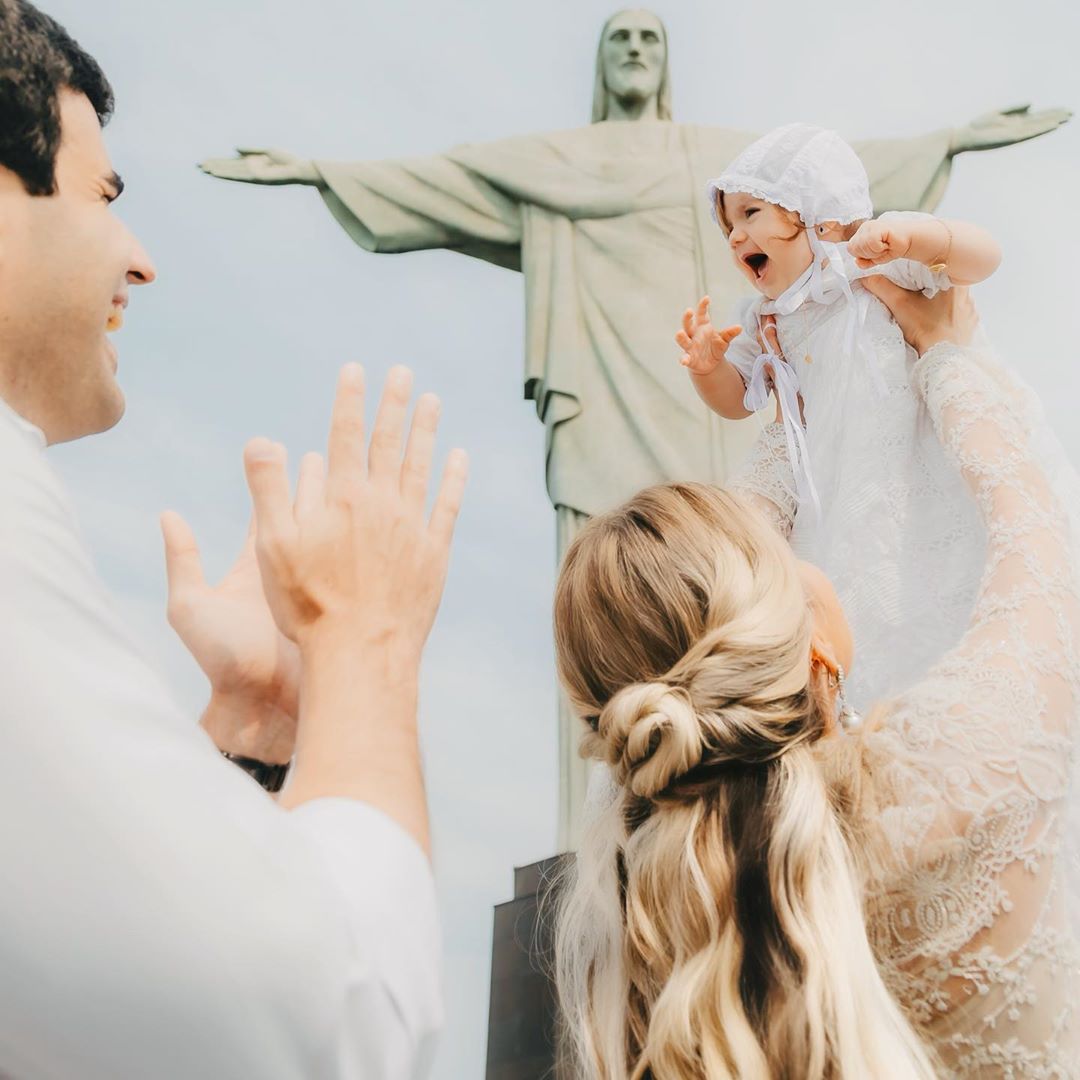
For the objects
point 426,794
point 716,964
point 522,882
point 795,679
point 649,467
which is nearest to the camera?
point 426,794

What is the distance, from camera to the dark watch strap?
1.03 metres

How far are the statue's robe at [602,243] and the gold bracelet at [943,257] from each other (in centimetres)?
341

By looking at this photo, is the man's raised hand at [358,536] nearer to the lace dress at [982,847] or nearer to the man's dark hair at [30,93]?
the man's dark hair at [30,93]

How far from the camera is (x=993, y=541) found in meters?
1.45

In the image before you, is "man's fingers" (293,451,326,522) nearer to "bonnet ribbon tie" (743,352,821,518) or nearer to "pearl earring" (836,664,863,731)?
"pearl earring" (836,664,863,731)

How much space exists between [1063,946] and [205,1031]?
3.11 feet

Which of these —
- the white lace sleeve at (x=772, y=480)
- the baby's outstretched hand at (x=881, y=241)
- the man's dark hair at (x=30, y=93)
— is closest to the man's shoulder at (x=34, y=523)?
the man's dark hair at (x=30, y=93)

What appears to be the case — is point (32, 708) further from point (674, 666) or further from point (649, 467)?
point (649, 467)

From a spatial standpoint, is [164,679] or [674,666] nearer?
[164,679]

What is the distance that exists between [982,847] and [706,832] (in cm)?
26

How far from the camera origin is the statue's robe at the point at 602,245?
209 inches

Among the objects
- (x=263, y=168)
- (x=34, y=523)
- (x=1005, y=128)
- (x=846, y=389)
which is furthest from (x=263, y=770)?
(x=1005, y=128)

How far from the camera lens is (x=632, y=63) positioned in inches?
239

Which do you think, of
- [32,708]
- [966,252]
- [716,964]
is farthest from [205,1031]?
[966,252]
